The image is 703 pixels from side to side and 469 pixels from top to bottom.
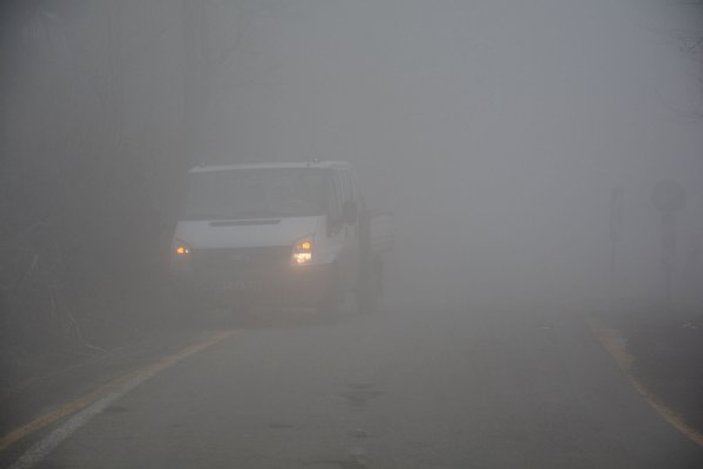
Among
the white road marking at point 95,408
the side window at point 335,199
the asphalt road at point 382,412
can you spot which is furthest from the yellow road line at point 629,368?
the white road marking at point 95,408

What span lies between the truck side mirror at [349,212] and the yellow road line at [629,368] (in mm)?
3727

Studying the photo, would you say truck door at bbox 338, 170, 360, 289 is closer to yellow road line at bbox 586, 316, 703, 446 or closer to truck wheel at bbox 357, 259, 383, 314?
truck wheel at bbox 357, 259, 383, 314

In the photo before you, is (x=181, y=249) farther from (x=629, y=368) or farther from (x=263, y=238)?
(x=629, y=368)

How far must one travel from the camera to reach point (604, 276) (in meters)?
43.6

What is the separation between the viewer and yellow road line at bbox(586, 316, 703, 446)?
9.57m

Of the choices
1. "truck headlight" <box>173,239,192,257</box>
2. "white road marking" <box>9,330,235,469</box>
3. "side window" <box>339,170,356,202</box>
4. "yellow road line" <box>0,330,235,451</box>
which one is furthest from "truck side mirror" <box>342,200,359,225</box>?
"white road marking" <box>9,330,235,469</box>

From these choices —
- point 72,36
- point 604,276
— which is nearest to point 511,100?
point 604,276

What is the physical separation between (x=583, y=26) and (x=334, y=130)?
1747cm

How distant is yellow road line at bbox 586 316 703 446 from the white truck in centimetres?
368

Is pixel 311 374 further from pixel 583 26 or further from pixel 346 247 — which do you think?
pixel 583 26

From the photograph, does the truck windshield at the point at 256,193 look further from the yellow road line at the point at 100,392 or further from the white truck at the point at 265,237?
the yellow road line at the point at 100,392

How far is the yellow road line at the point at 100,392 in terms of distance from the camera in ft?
30.4

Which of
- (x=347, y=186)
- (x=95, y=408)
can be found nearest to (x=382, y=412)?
(x=95, y=408)

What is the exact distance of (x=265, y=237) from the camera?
17.9m
